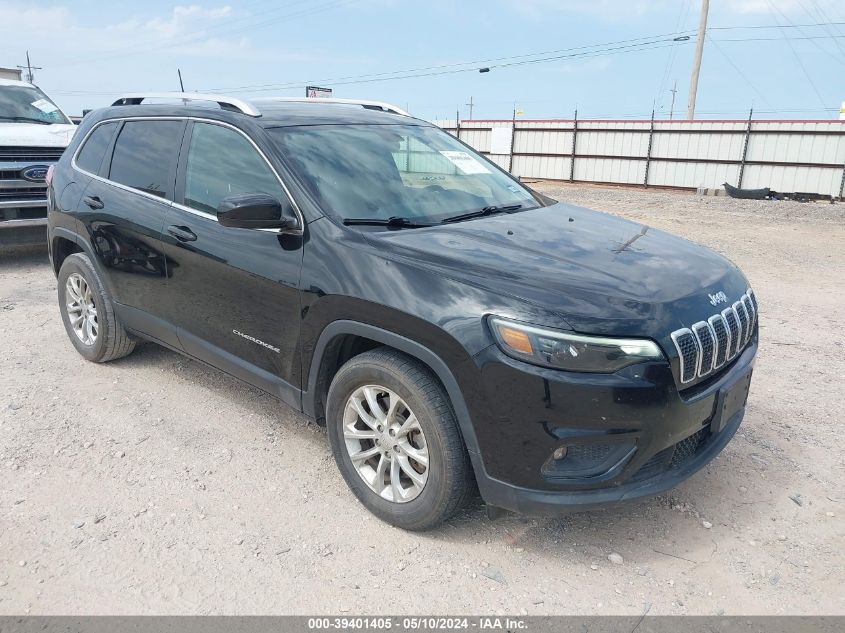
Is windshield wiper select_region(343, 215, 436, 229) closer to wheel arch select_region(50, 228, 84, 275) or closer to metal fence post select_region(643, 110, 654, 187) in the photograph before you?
wheel arch select_region(50, 228, 84, 275)

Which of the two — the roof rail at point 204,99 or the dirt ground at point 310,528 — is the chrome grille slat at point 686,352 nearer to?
the dirt ground at point 310,528

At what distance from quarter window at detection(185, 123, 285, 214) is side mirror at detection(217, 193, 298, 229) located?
0.18m

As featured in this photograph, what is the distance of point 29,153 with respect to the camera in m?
7.86

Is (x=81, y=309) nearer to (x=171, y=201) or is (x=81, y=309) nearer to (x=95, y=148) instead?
(x=95, y=148)

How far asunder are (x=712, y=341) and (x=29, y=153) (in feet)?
26.7

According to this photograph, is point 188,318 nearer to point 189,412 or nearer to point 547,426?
point 189,412

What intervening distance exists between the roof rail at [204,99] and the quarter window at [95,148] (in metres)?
0.21

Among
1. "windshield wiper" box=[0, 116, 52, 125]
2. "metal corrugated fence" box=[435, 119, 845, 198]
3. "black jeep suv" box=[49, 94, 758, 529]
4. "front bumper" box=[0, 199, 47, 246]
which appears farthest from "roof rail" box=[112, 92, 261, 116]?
"metal corrugated fence" box=[435, 119, 845, 198]

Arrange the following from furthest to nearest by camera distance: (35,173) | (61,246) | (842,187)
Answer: (842,187) → (35,173) → (61,246)

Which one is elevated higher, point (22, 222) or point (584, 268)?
point (584, 268)

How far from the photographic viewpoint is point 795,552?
2.81m

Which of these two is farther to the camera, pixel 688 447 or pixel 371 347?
pixel 371 347

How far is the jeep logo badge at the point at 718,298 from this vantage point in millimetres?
2760

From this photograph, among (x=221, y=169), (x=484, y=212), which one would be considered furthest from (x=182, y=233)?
(x=484, y=212)
